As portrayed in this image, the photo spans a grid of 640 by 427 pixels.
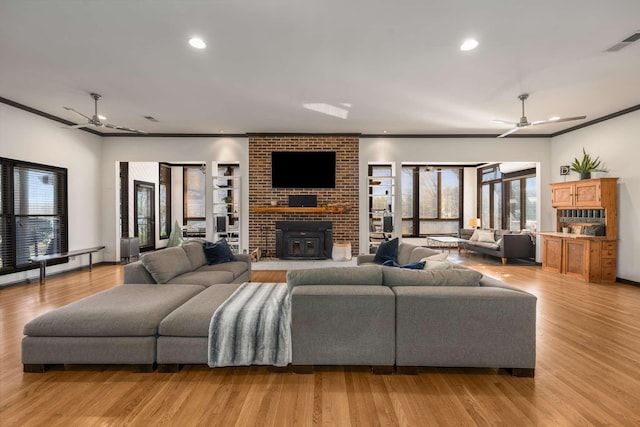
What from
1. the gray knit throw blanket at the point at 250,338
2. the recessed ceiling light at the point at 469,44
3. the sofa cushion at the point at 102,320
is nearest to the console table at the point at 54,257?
the sofa cushion at the point at 102,320

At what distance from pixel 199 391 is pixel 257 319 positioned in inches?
23.8

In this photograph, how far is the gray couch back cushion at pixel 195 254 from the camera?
4.49 m

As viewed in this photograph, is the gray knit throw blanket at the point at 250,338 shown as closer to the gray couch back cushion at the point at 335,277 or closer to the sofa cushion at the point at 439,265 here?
the gray couch back cushion at the point at 335,277

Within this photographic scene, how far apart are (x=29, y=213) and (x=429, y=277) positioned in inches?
263

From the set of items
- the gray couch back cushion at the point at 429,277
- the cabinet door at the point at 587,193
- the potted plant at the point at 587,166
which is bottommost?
the gray couch back cushion at the point at 429,277

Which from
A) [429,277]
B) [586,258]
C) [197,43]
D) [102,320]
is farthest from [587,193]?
[102,320]

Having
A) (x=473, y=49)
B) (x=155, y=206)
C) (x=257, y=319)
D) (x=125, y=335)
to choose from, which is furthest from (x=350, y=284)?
(x=155, y=206)

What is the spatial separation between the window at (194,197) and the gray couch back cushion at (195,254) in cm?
599

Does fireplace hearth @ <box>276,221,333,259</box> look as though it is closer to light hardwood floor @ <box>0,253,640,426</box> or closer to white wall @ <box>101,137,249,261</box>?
white wall @ <box>101,137,249,261</box>

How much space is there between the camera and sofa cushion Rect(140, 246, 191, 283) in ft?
11.8

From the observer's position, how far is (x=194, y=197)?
1062 centimetres

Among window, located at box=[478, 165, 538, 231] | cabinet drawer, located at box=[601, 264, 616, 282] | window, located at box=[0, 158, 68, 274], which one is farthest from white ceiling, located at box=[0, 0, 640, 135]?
window, located at box=[478, 165, 538, 231]

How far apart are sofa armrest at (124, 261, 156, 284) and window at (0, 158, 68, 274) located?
3.27 m

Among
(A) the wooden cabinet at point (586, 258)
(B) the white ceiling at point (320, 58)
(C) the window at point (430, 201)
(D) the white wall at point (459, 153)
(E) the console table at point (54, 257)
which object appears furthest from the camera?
(C) the window at point (430, 201)
